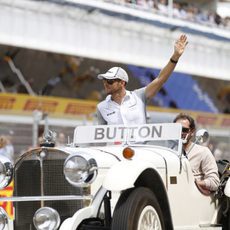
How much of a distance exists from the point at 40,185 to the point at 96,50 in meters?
16.0

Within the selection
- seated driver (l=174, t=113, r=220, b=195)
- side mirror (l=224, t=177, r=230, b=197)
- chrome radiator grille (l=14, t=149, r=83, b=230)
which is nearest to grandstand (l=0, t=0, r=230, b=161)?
seated driver (l=174, t=113, r=220, b=195)

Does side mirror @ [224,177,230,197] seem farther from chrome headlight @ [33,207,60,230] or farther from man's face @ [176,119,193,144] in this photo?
chrome headlight @ [33,207,60,230]

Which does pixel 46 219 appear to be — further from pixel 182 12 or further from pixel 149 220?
pixel 182 12

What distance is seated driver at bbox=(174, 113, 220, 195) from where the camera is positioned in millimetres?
6594

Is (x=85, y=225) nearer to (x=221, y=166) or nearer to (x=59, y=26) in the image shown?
(x=221, y=166)

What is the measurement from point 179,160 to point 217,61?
21.1 meters

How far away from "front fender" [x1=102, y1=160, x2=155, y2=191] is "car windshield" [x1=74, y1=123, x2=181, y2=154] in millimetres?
786

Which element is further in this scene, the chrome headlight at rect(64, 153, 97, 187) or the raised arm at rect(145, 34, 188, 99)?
the raised arm at rect(145, 34, 188, 99)

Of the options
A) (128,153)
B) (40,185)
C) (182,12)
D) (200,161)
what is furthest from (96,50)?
(128,153)

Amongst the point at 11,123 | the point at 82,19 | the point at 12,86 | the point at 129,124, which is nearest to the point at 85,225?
the point at 129,124

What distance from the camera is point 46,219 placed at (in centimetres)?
556

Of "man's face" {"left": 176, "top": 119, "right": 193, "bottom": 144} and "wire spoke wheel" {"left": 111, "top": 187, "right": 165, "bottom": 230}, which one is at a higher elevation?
"man's face" {"left": 176, "top": 119, "right": 193, "bottom": 144}

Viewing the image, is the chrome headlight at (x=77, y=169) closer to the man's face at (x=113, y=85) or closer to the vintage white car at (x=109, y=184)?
the vintage white car at (x=109, y=184)

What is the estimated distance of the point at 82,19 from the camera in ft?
70.3
